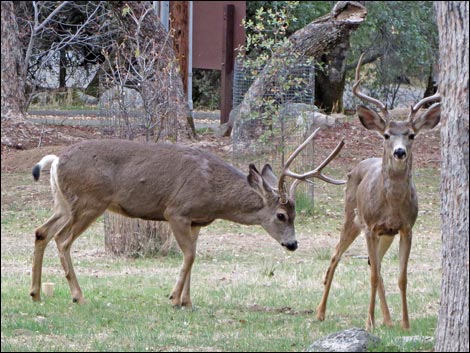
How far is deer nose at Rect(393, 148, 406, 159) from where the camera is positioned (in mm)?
8492

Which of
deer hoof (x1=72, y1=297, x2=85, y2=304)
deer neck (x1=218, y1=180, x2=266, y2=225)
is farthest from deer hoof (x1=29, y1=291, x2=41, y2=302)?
deer neck (x1=218, y1=180, x2=266, y2=225)

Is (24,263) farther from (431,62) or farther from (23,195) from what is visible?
(431,62)

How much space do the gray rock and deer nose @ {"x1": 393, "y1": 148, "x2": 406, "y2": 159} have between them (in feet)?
6.12

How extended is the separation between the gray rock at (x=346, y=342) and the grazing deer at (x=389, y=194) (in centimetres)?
155

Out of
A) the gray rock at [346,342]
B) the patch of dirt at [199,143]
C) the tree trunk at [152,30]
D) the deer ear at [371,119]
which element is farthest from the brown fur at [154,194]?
the patch of dirt at [199,143]

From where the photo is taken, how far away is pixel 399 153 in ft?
27.9

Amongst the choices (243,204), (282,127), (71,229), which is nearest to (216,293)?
(243,204)

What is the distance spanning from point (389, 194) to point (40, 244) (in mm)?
3350

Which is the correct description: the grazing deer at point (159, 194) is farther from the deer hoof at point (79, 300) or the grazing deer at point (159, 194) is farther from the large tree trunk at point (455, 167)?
the large tree trunk at point (455, 167)

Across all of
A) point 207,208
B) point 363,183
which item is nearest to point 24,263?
point 207,208

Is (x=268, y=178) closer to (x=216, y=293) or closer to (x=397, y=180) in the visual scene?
(x=216, y=293)

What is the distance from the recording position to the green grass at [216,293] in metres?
7.81

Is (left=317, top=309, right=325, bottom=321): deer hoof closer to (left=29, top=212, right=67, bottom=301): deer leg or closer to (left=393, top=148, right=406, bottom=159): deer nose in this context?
(left=393, top=148, right=406, bottom=159): deer nose

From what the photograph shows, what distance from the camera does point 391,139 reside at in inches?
343
